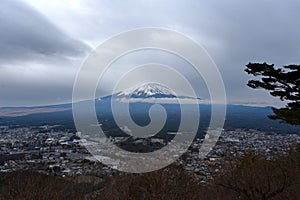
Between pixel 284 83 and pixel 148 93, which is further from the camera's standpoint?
pixel 148 93

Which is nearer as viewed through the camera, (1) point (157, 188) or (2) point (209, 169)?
(1) point (157, 188)

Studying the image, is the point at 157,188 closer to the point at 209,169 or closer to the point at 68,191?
the point at 68,191

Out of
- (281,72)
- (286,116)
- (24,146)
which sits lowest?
(24,146)

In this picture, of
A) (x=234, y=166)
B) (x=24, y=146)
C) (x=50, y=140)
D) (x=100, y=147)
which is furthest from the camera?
(x=50, y=140)

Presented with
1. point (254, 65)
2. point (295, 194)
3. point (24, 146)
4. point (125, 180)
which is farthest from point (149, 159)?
point (24, 146)

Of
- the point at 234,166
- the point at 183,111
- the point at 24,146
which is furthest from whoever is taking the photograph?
the point at 24,146

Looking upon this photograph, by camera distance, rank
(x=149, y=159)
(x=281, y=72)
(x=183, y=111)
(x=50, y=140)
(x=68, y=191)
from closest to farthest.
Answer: (x=281, y=72) < (x=183, y=111) < (x=68, y=191) < (x=149, y=159) < (x=50, y=140)

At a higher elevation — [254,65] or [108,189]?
[254,65]

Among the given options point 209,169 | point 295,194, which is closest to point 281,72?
point 295,194

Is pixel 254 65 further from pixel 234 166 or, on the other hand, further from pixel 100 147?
pixel 100 147
